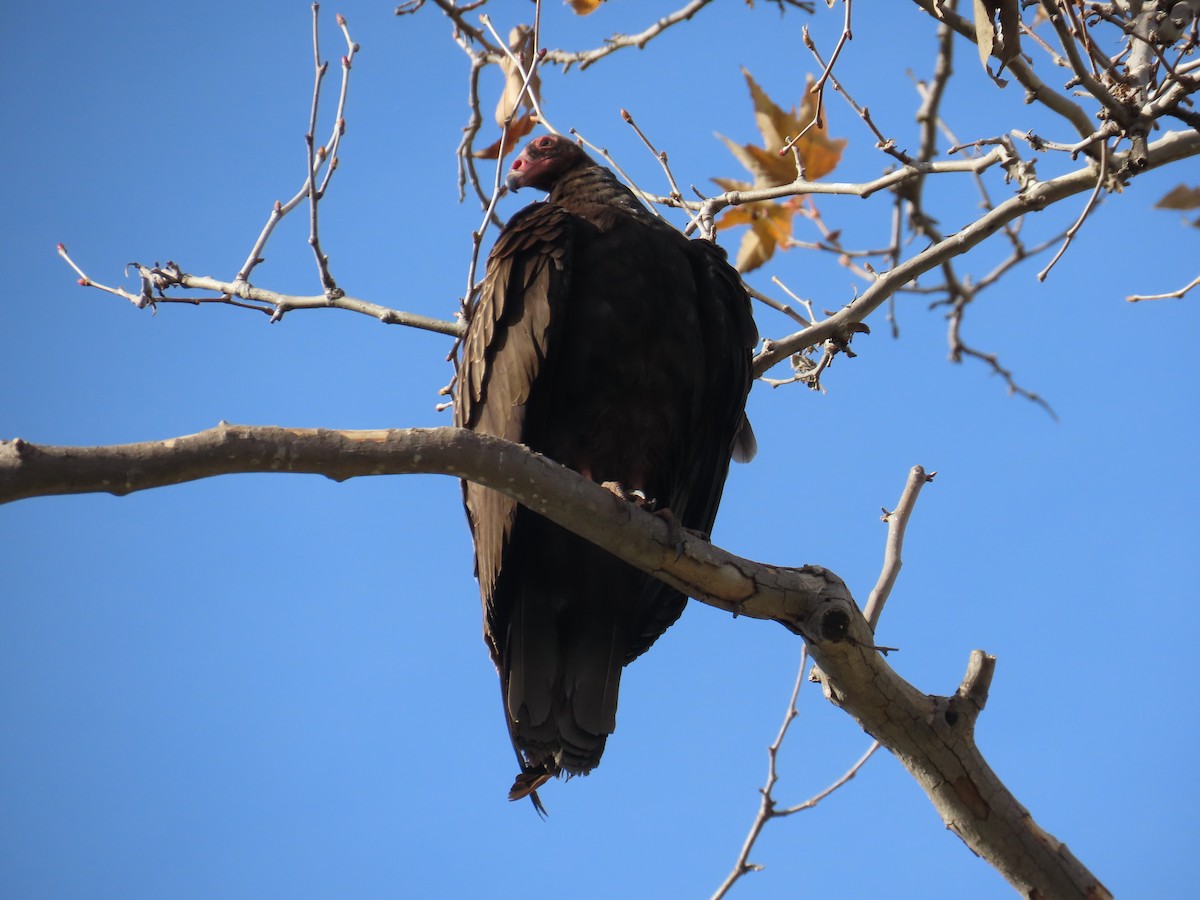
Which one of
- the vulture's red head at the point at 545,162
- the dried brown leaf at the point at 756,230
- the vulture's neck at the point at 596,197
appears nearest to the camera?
the vulture's neck at the point at 596,197

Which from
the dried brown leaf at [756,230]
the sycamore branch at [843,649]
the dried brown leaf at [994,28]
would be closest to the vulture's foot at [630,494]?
the sycamore branch at [843,649]

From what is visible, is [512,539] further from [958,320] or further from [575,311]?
[958,320]

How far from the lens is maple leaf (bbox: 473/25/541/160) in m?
3.94

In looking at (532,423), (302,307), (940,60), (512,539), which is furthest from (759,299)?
(940,60)

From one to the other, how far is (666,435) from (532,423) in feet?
1.52

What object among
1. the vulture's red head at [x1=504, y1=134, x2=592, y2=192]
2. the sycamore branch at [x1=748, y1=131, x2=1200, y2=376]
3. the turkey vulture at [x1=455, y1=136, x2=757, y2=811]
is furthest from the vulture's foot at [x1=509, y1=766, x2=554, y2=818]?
the vulture's red head at [x1=504, y1=134, x2=592, y2=192]

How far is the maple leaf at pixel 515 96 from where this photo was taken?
3939mm

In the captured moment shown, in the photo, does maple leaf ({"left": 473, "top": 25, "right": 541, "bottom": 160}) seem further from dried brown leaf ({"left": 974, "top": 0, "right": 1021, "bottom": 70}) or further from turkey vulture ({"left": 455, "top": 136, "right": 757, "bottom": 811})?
dried brown leaf ({"left": 974, "top": 0, "right": 1021, "bottom": 70})

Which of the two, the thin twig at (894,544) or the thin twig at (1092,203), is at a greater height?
the thin twig at (1092,203)

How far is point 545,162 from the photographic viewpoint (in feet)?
15.8

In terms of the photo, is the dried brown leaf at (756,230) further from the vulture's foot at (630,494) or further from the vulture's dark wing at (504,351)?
the vulture's foot at (630,494)

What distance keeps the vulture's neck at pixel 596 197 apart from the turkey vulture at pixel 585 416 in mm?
62

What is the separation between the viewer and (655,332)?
3824mm

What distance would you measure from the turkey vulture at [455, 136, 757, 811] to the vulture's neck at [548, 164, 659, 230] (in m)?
0.06
